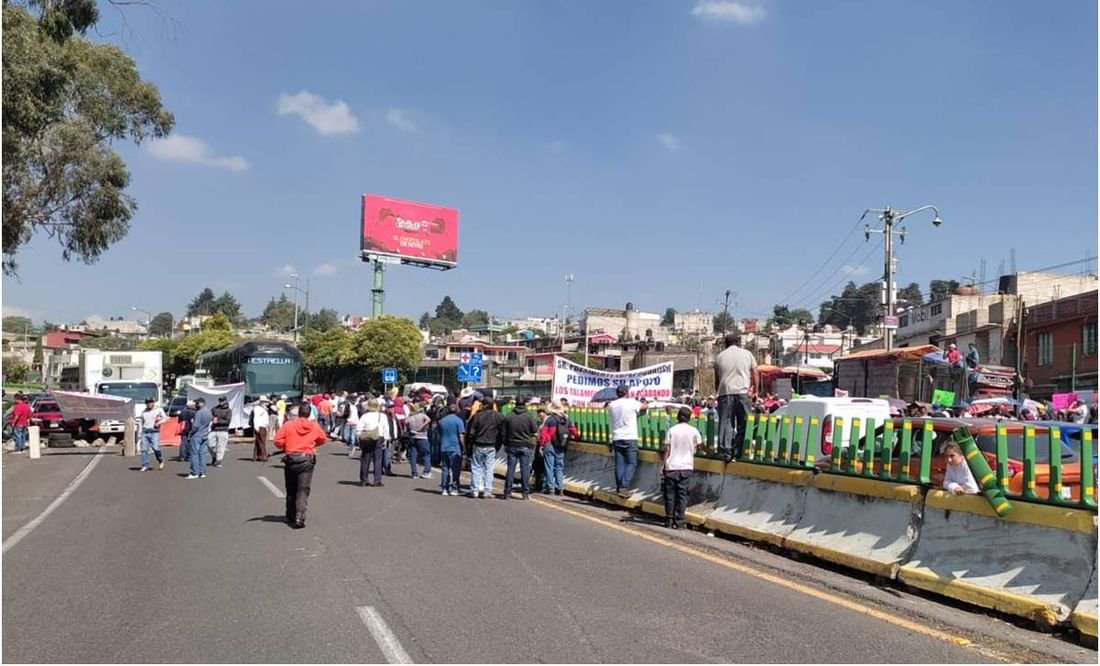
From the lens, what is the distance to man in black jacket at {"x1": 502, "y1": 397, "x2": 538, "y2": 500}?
48.2 ft

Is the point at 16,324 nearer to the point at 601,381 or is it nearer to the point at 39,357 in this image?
the point at 39,357

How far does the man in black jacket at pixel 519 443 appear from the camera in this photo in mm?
14695

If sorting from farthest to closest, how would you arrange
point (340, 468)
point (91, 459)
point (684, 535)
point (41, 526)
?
point (91, 459) → point (340, 468) → point (41, 526) → point (684, 535)

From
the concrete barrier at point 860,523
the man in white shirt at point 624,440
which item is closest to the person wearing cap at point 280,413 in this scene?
the man in white shirt at point 624,440

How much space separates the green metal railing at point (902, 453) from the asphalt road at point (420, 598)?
115 cm

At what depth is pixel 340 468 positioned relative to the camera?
818 inches

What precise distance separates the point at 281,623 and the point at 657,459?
7.57m

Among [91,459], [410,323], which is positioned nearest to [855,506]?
[91,459]

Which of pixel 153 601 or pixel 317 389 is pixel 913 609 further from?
pixel 317 389

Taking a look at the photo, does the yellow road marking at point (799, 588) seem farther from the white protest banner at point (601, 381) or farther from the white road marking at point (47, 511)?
the white road marking at point (47, 511)

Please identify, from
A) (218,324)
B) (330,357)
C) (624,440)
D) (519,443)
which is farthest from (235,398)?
(218,324)

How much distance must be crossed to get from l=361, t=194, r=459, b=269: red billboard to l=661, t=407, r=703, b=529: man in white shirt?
5910cm

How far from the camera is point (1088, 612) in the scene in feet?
20.3

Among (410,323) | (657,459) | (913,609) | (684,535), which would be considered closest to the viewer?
(913,609)
